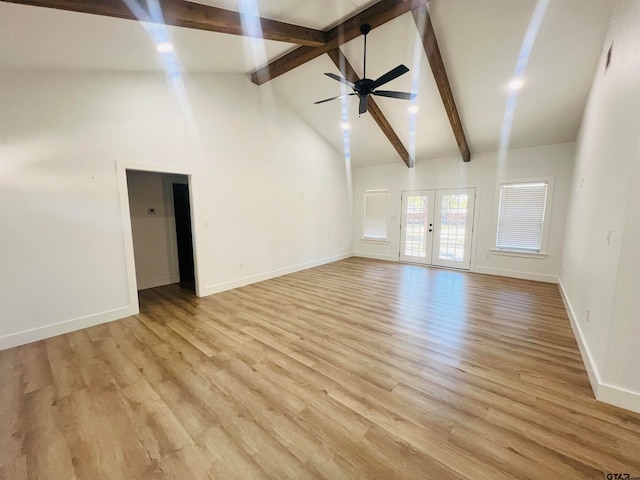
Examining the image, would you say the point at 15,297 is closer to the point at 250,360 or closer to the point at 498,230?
the point at 250,360

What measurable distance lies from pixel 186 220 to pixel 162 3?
3.67 metres

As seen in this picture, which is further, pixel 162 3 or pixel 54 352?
pixel 54 352

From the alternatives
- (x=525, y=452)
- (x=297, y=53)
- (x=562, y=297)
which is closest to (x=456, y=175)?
(x=562, y=297)

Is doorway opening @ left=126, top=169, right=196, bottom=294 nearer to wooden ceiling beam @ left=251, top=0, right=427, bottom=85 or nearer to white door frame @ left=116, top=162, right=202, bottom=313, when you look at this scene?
white door frame @ left=116, top=162, right=202, bottom=313

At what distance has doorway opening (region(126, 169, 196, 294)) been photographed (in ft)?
15.7

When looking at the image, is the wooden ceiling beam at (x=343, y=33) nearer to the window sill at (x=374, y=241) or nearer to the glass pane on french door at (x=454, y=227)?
the glass pane on french door at (x=454, y=227)

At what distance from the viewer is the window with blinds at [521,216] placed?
5.14 m

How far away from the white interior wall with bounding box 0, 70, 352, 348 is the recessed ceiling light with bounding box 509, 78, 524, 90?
403 centimetres

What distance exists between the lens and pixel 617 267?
1.84 meters

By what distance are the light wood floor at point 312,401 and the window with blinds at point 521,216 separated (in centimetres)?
235

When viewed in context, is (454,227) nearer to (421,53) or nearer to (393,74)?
(421,53)

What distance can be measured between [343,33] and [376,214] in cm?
468

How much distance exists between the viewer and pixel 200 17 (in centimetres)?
273

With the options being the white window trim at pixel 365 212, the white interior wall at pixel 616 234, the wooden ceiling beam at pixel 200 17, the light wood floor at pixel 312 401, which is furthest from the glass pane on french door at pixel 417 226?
the wooden ceiling beam at pixel 200 17
